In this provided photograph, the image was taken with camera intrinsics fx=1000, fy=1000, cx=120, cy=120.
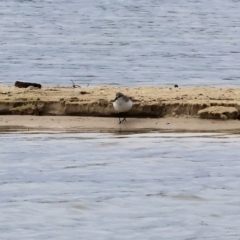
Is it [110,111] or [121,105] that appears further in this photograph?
[110,111]

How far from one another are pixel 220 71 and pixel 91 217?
11.9 meters

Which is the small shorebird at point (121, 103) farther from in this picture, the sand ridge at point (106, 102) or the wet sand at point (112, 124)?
the sand ridge at point (106, 102)

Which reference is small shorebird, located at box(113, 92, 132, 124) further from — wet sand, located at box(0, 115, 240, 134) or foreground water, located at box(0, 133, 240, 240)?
foreground water, located at box(0, 133, 240, 240)

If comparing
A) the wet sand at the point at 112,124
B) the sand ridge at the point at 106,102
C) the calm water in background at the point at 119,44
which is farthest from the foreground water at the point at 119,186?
the calm water in background at the point at 119,44

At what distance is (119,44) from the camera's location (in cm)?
2748

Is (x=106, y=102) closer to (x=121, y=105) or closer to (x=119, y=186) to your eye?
(x=121, y=105)

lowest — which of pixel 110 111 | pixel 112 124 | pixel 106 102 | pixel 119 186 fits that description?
pixel 119 186

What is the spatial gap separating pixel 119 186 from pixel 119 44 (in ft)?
55.9

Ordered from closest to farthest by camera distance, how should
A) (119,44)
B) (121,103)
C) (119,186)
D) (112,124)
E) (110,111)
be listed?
(119,186)
(121,103)
(112,124)
(110,111)
(119,44)

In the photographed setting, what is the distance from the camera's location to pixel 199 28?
33.9m

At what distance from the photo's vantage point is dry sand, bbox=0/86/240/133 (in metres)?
13.7

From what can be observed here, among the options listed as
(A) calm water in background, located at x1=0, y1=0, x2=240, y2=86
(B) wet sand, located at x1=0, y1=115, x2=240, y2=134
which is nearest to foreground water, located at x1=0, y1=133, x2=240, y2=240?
(B) wet sand, located at x1=0, y1=115, x2=240, y2=134

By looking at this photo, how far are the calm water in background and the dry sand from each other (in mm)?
4104

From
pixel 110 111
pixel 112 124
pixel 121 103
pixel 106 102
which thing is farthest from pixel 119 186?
pixel 106 102
